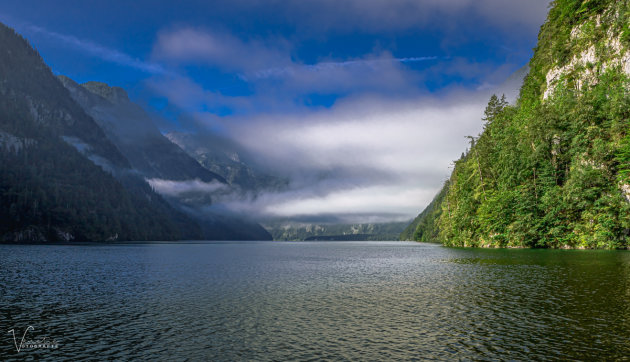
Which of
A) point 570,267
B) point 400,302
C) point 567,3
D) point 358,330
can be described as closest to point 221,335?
point 358,330

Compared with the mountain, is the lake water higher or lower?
lower

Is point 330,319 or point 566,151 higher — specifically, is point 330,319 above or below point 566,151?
below

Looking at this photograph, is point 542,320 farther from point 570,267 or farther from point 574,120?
point 574,120

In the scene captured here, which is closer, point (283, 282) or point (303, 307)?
point (303, 307)

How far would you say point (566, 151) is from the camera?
9469cm

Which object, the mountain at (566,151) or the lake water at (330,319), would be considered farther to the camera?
the mountain at (566,151)

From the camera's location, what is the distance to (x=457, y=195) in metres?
141

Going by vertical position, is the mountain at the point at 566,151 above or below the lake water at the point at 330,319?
above

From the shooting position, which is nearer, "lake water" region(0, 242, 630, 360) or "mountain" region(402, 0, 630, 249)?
"lake water" region(0, 242, 630, 360)

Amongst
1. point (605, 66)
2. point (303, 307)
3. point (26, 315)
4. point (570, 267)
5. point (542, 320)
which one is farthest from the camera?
point (605, 66)

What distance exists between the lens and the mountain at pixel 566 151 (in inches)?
3090

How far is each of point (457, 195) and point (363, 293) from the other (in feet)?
384

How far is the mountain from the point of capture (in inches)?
3090

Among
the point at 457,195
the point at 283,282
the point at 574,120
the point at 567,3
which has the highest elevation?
the point at 567,3
